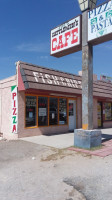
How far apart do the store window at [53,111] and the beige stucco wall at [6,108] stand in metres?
2.72

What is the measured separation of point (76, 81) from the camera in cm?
1356

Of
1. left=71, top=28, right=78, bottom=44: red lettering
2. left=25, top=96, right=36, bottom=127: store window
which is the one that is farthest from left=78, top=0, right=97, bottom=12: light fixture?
left=25, top=96, right=36, bottom=127: store window

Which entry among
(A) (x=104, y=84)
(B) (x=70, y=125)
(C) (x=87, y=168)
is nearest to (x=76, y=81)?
(B) (x=70, y=125)

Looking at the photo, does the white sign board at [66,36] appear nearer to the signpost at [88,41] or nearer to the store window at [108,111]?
the signpost at [88,41]

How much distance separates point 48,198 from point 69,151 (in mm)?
3684

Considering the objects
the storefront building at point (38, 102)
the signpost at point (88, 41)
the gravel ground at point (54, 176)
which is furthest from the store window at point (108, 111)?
the gravel ground at point (54, 176)

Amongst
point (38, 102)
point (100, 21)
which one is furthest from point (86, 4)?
point (38, 102)

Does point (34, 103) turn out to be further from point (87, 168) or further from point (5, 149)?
point (87, 168)

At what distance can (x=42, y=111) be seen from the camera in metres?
11.7

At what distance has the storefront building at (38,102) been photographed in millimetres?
10109

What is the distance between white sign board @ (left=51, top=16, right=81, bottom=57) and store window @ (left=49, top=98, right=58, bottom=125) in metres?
3.91

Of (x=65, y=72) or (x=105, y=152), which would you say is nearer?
(x=105, y=152)

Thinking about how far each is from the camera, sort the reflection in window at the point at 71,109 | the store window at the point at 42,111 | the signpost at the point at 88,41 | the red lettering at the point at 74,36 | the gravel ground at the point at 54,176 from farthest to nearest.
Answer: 1. the reflection in window at the point at 71,109
2. the store window at the point at 42,111
3. the red lettering at the point at 74,36
4. the signpost at the point at 88,41
5. the gravel ground at the point at 54,176

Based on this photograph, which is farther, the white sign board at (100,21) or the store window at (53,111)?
the store window at (53,111)
